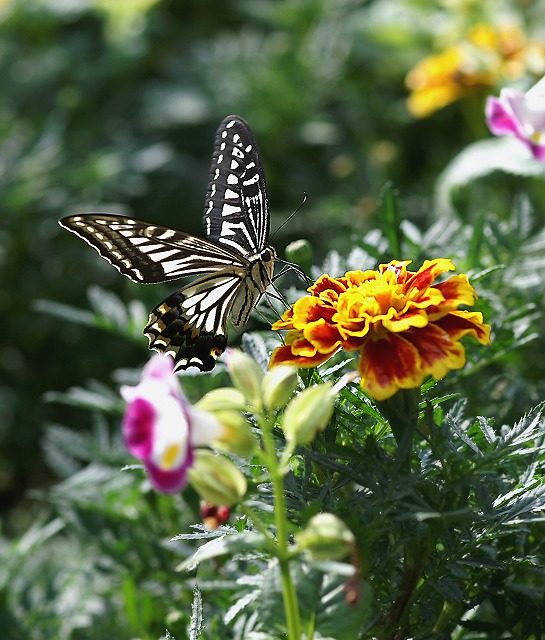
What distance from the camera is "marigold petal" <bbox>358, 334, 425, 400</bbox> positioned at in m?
0.78

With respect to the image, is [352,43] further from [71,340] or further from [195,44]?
[71,340]

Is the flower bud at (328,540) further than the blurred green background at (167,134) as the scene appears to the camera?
No

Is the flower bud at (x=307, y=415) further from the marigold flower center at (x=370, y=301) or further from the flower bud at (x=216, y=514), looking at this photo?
the flower bud at (x=216, y=514)

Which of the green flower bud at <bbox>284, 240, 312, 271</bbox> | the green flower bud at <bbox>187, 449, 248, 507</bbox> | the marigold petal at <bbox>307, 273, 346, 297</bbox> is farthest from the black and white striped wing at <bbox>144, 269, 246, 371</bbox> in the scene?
the green flower bud at <bbox>187, 449, 248, 507</bbox>

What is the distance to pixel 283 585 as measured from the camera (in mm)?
699

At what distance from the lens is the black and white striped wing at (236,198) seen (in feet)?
4.47

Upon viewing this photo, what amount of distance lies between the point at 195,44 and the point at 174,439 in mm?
2785

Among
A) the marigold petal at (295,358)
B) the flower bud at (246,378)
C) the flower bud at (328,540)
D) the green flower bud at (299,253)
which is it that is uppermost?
the green flower bud at (299,253)

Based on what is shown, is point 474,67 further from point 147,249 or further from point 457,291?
point 457,291

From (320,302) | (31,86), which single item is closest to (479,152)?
(320,302)

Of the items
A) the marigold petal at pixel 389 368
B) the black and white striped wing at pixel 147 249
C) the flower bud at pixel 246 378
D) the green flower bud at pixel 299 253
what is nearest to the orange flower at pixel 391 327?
the marigold petal at pixel 389 368

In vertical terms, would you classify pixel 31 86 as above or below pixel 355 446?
above

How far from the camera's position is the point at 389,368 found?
2.60 ft

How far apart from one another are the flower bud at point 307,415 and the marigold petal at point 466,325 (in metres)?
0.18
